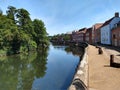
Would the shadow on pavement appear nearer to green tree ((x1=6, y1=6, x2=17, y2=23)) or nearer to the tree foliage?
the tree foliage

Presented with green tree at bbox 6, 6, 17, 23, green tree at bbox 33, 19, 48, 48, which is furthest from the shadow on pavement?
green tree at bbox 33, 19, 48, 48

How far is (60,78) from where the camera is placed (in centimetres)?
2033

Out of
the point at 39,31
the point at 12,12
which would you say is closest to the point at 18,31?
the point at 12,12

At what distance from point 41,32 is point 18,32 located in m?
22.8

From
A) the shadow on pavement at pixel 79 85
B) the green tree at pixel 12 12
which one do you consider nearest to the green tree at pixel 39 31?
the green tree at pixel 12 12

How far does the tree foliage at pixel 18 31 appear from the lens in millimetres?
44275

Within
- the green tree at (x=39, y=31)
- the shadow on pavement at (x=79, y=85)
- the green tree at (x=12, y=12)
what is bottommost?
the shadow on pavement at (x=79, y=85)

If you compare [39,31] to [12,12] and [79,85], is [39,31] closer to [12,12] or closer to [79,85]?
[12,12]

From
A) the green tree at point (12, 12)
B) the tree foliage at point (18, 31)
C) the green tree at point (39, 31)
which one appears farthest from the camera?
the green tree at point (39, 31)

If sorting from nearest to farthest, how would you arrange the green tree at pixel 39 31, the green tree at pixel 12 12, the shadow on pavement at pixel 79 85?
the shadow on pavement at pixel 79 85, the green tree at pixel 12 12, the green tree at pixel 39 31

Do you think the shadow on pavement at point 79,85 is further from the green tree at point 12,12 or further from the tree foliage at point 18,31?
the green tree at point 12,12

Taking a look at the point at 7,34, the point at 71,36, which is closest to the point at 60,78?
the point at 7,34

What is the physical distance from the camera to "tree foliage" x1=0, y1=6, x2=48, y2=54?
44275 millimetres

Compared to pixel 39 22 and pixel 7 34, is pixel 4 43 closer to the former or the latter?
pixel 7 34
